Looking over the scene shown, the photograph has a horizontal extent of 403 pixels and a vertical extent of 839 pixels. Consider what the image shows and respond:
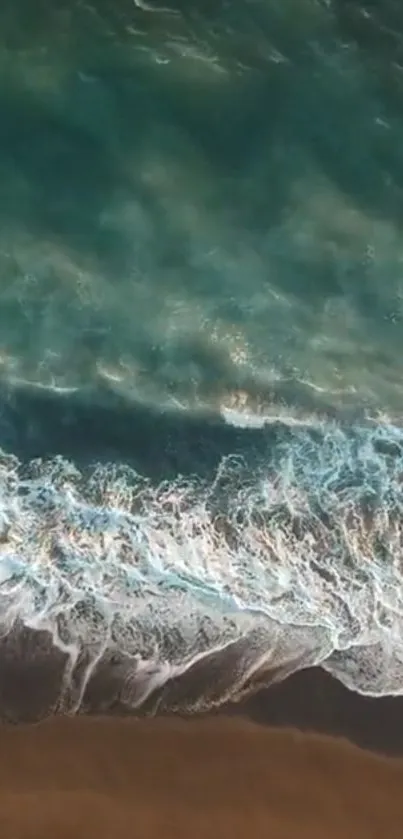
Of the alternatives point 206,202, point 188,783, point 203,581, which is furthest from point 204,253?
point 188,783

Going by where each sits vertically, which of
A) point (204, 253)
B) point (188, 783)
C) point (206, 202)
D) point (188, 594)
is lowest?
point (188, 783)

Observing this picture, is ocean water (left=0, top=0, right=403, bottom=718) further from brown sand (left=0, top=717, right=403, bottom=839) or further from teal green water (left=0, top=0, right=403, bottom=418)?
brown sand (left=0, top=717, right=403, bottom=839)

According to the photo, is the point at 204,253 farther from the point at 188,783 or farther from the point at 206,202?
the point at 188,783

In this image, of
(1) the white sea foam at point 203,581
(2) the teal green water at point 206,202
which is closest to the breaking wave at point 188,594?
(1) the white sea foam at point 203,581

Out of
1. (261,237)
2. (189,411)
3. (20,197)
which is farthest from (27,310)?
(261,237)

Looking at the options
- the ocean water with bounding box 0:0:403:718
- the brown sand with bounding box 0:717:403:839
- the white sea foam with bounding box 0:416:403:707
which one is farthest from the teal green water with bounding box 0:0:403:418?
the brown sand with bounding box 0:717:403:839

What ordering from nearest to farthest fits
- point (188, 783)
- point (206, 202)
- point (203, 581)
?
point (188, 783)
point (203, 581)
point (206, 202)

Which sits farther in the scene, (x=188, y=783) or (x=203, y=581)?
(x=203, y=581)
